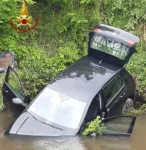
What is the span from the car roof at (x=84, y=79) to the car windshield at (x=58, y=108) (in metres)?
0.12

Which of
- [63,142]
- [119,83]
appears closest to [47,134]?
[63,142]

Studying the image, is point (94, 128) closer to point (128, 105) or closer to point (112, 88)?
point (112, 88)

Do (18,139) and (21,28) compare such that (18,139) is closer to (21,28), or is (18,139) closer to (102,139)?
(102,139)

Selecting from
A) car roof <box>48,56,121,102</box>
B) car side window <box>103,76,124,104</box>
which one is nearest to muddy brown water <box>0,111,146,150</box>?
car roof <box>48,56,121,102</box>

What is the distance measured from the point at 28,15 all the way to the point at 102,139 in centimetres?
429

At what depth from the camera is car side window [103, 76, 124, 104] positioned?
777 cm

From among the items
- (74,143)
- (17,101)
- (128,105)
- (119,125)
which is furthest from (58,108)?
(128,105)

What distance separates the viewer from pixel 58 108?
24.1 ft

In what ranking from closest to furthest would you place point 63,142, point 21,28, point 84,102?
point 63,142 → point 84,102 → point 21,28

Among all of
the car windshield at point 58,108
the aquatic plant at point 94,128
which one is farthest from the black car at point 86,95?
the aquatic plant at point 94,128

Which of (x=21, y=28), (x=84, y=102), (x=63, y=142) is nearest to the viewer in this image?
(x=63, y=142)

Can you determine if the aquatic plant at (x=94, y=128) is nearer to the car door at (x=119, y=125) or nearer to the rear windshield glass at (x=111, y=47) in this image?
the car door at (x=119, y=125)

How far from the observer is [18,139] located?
6.79 m

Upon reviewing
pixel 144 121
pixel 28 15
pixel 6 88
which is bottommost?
pixel 144 121
